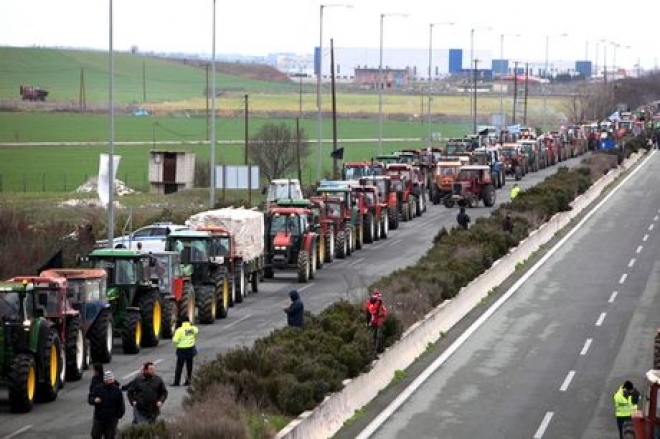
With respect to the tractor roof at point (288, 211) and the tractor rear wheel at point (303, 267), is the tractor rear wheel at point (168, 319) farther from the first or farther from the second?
the tractor roof at point (288, 211)

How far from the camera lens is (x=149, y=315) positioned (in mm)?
34531

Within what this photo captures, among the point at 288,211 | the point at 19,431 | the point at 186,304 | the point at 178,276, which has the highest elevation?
the point at 288,211

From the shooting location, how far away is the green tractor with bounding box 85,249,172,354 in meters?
34.0

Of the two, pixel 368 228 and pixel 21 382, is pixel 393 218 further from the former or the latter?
pixel 21 382

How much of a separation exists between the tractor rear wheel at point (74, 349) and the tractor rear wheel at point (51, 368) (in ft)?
4.47

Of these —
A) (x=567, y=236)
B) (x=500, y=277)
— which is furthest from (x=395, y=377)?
(x=567, y=236)

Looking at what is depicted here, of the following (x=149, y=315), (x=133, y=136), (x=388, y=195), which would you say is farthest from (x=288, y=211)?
(x=133, y=136)

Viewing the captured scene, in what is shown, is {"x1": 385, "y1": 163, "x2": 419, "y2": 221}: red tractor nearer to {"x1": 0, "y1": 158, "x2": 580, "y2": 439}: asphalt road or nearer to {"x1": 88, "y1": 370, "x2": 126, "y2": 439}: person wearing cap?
{"x1": 0, "y1": 158, "x2": 580, "y2": 439}: asphalt road

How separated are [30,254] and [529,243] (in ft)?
56.6

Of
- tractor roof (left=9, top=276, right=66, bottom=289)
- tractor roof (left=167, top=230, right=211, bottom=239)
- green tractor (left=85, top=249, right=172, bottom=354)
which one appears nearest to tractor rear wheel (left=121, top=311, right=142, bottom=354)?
green tractor (left=85, top=249, right=172, bottom=354)

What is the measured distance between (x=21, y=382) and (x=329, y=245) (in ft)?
93.5

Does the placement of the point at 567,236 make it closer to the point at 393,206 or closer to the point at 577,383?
the point at 393,206

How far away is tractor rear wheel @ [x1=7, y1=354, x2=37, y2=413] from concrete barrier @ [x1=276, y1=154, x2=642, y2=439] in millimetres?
5069

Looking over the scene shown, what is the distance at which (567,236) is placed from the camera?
62.3 meters
